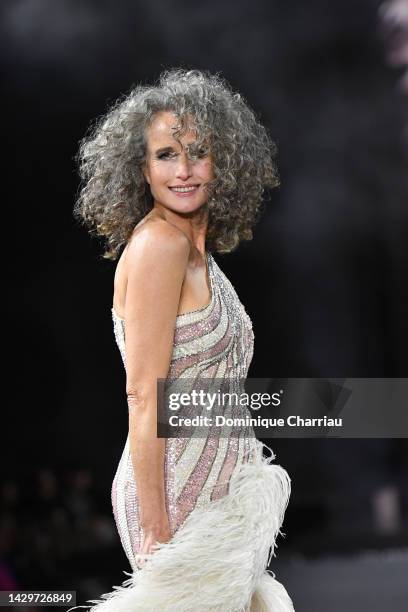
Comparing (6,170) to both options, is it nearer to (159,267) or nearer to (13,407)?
(13,407)

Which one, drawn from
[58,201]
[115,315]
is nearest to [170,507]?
[115,315]

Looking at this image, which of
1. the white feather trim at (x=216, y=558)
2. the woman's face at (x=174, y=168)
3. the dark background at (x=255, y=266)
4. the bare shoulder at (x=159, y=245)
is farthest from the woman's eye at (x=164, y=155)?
the dark background at (x=255, y=266)

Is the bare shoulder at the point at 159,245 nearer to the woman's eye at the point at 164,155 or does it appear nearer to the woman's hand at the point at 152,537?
the woman's eye at the point at 164,155

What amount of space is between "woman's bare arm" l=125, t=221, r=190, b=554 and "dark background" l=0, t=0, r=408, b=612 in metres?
1.64

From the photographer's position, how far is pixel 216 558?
1.55 metres

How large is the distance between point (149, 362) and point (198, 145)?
405 mm

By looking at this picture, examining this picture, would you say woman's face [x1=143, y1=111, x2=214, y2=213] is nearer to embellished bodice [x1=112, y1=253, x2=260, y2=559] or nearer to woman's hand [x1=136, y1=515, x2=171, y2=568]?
embellished bodice [x1=112, y1=253, x2=260, y2=559]

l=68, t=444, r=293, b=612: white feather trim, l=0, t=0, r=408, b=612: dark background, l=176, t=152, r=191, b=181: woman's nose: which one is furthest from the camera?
l=0, t=0, r=408, b=612: dark background

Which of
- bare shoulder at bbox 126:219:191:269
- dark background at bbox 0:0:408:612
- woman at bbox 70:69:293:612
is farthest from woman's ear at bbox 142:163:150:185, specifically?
dark background at bbox 0:0:408:612

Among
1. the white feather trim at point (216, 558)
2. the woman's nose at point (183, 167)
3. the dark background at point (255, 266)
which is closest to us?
the white feather trim at point (216, 558)

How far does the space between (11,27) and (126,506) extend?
82.9 inches

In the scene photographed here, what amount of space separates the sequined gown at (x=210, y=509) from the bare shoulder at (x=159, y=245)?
0.11m

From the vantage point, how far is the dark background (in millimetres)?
3236

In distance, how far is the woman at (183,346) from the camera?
1561mm
